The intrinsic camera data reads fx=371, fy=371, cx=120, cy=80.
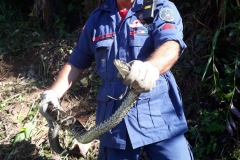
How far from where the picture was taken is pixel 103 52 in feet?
8.37

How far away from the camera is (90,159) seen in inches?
150

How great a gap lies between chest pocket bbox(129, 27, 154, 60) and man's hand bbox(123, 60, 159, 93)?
0.42m

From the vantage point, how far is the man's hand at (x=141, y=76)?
6.17ft

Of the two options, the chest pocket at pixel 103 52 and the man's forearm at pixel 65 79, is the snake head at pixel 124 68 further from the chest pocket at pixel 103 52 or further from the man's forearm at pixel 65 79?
the man's forearm at pixel 65 79

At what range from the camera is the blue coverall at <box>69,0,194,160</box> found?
7.80ft

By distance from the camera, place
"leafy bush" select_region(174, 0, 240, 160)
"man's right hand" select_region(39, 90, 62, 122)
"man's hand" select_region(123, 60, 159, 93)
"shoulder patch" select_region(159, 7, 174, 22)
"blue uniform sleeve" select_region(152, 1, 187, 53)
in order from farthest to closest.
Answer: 1. "leafy bush" select_region(174, 0, 240, 160)
2. "man's right hand" select_region(39, 90, 62, 122)
3. "shoulder patch" select_region(159, 7, 174, 22)
4. "blue uniform sleeve" select_region(152, 1, 187, 53)
5. "man's hand" select_region(123, 60, 159, 93)

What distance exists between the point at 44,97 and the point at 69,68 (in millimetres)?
293

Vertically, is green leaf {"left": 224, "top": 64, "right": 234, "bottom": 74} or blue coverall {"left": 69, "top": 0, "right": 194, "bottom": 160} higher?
blue coverall {"left": 69, "top": 0, "right": 194, "bottom": 160}

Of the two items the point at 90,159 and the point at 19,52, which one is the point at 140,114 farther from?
the point at 19,52

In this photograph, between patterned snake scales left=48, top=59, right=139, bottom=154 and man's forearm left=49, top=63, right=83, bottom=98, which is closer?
patterned snake scales left=48, top=59, right=139, bottom=154

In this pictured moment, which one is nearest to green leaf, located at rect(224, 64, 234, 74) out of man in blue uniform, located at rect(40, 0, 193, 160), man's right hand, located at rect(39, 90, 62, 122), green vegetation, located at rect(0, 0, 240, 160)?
green vegetation, located at rect(0, 0, 240, 160)

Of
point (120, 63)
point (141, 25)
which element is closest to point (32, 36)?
point (141, 25)

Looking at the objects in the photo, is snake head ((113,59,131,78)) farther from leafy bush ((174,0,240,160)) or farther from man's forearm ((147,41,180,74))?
leafy bush ((174,0,240,160))

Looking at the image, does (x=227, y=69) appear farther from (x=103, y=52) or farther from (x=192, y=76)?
(x=103, y=52)
